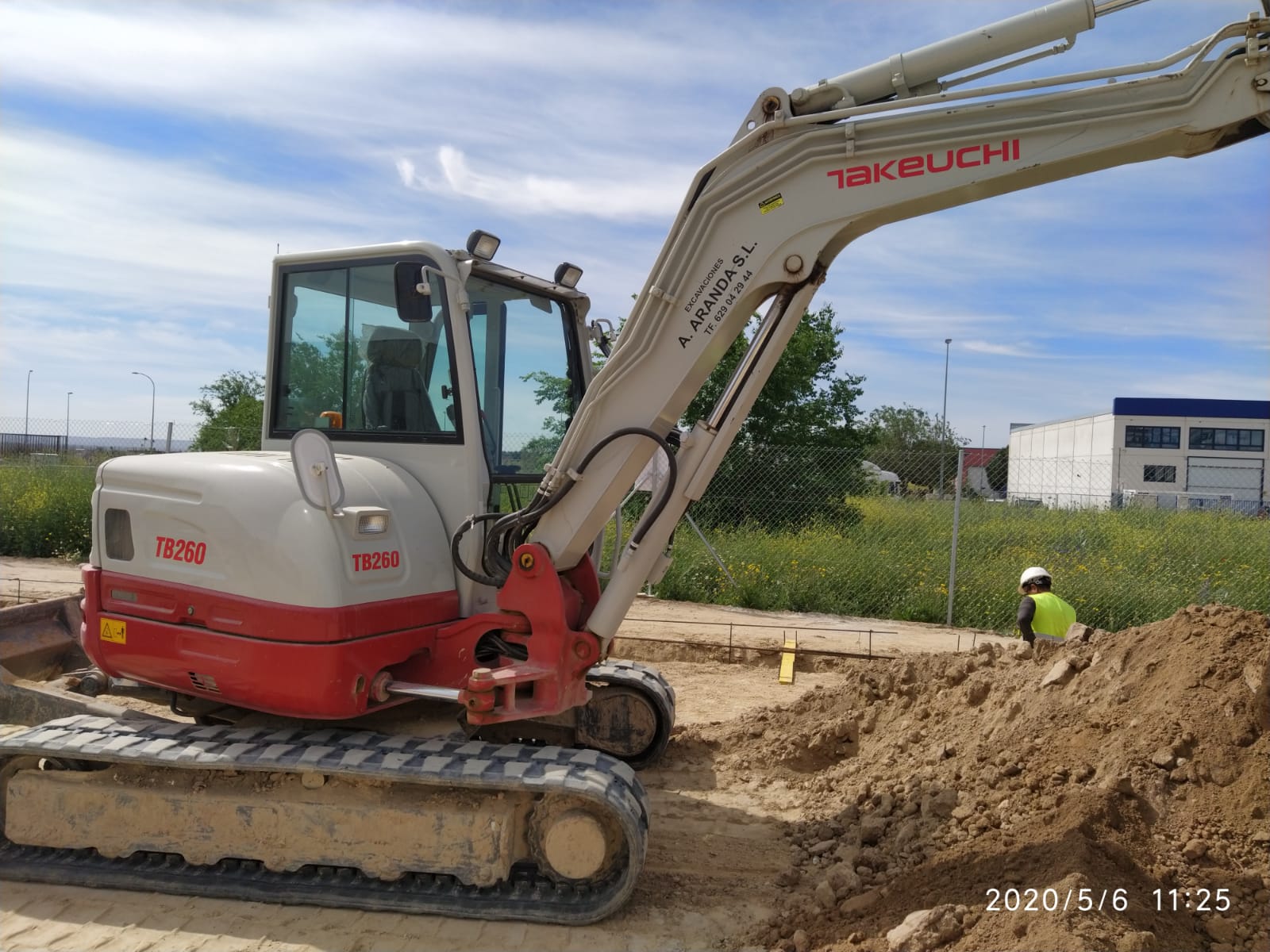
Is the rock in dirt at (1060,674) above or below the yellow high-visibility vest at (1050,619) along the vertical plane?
below

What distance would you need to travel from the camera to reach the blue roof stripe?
149 feet

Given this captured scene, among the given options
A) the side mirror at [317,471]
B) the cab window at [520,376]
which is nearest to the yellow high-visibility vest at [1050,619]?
the cab window at [520,376]

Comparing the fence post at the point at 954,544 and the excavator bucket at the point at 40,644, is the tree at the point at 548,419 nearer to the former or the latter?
the excavator bucket at the point at 40,644

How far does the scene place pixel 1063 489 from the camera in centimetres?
1397

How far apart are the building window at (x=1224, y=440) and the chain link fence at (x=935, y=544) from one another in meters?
37.1

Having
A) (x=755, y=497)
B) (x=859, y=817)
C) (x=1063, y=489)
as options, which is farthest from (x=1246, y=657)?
(x=1063, y=489)

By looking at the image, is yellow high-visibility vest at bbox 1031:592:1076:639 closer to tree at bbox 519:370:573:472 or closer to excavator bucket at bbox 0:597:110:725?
tree at bbox 519:370:573:472

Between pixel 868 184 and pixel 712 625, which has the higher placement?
pixel 868 184

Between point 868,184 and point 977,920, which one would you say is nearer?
point 977,920

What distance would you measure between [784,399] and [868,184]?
44.6 ft

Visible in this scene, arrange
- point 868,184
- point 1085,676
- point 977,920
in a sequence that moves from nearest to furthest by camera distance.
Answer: point 977,920 → point 868,184 → point 1085,676

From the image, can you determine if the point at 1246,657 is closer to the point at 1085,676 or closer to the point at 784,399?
the point at 1085,676

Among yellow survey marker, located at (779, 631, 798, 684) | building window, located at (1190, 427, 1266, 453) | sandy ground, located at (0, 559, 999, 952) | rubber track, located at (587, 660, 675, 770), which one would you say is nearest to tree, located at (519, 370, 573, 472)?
rubber track, located at (587, 660, 675, 770)

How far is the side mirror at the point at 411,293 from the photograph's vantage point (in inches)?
184
